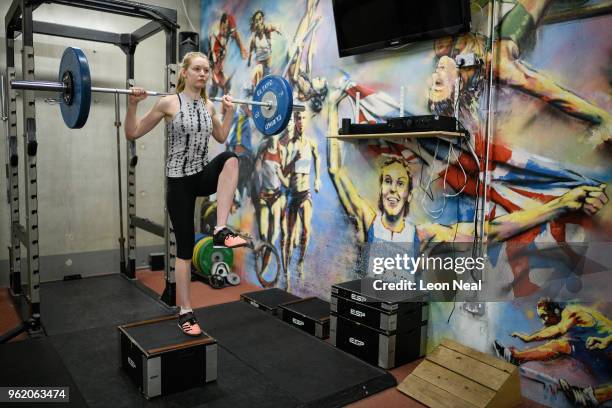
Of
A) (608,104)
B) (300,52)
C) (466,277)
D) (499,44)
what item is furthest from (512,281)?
(300,52)

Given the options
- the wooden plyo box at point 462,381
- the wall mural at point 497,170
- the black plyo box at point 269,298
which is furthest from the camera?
the black plyo box at point 269,298

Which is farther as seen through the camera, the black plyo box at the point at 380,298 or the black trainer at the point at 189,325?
the black plyo box at the point at 380,298

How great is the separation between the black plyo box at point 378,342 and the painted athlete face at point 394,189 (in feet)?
2.53

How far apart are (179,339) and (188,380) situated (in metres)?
0.21

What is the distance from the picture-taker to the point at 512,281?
2580 mm

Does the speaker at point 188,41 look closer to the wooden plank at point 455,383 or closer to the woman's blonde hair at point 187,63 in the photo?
the woman's blonde hair at point 187,63

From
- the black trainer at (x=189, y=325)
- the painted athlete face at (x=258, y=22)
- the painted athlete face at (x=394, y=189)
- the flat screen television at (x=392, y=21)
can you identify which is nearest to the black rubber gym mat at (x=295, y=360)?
the black trainer at (x=189, y=325)

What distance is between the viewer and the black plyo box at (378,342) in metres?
2.79

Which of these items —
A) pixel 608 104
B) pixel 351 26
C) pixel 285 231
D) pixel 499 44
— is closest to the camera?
pixel 608 104

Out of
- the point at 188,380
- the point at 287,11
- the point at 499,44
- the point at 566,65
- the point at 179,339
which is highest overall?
the point at 287,11

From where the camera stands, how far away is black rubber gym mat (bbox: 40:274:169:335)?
3.42m

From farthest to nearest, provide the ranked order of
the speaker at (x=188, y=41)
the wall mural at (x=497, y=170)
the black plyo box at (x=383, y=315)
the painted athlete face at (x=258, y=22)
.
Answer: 1. the painted athlete face at (x=258, y=22)
2. the speaker at (x=188, y=41)
3. the black plyo box at (x=383, y=315)
4. the wall mural at (x=497, y=170)

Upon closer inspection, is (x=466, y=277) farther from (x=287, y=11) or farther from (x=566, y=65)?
(x=287, y=11)

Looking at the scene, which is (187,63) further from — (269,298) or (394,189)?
(269,298)
